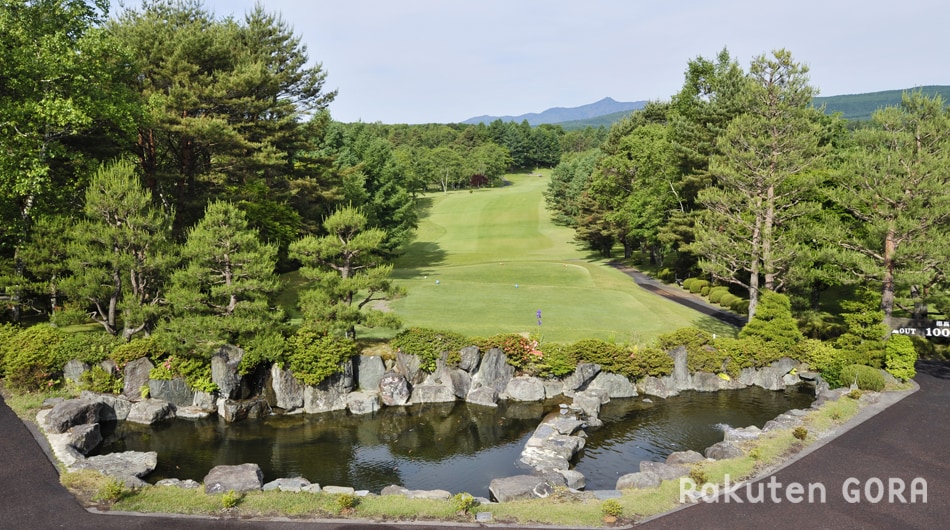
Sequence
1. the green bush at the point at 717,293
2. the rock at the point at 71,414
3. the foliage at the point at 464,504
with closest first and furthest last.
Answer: the foliage at the point at 464,504 < the rock at the point at 71,414 < the green bush at the point at 717,293

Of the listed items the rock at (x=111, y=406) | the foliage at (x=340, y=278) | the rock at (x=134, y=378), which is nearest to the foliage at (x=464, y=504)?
the foliage at (x=340, y=278)

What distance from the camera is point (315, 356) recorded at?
82.2 feet

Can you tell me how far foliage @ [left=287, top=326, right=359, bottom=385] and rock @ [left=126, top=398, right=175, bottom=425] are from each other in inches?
213

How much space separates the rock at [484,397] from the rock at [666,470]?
9.71 meters

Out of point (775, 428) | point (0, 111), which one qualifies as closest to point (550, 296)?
point (775, 428)

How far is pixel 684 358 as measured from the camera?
28.4 m

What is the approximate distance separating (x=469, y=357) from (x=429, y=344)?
2.07 metres

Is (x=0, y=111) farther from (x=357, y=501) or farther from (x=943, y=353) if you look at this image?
(x=943, y=353)

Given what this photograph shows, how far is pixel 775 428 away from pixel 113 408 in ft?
88.7

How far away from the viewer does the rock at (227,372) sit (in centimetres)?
2455

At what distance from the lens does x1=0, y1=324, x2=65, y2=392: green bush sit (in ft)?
76.3

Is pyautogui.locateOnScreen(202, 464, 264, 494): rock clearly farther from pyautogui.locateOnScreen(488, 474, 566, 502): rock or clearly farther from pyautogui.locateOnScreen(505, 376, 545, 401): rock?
pyautogui.locateOnScreen(505, 376, 545, 401): rock

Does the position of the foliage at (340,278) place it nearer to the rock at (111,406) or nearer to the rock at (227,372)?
the rock at (227,372)

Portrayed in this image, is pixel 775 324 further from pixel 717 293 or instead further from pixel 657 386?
pixel 717 293
